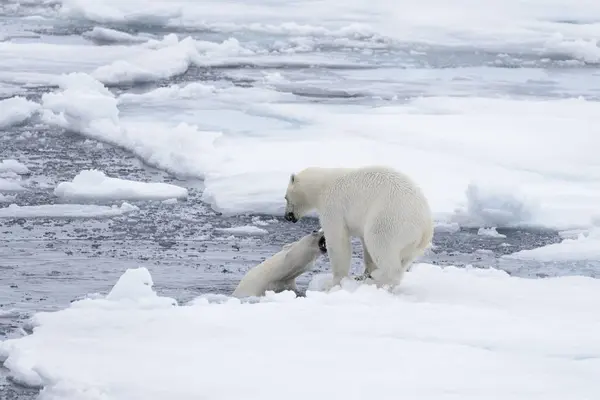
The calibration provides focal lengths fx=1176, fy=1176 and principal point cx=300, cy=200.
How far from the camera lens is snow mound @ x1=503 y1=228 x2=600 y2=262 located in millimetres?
7293

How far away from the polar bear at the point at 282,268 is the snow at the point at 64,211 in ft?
6.87

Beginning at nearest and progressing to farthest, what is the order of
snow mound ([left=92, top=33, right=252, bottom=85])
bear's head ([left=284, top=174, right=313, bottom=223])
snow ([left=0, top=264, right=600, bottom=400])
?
snow ([left=0, top=264, right=600, bottom=400])
bear's head ([left=284, top=174, right=313, bottom=223])
snow mound ([left=92, top=33, right=252, bottom=85])

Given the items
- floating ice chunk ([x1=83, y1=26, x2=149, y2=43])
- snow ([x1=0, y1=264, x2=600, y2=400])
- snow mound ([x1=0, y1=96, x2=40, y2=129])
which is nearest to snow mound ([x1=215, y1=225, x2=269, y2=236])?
snow ([x1=0, y1=264, x2=600, y2=400])

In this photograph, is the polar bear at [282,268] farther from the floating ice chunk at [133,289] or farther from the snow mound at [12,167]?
the snow mound at [12,167]

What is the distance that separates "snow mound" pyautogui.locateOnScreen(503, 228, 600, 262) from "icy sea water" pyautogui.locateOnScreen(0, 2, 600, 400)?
4.2 inches

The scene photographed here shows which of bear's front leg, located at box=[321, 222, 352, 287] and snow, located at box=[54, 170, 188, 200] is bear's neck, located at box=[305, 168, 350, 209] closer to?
bear's front leg, located at box=[321, 222, 352, 287]

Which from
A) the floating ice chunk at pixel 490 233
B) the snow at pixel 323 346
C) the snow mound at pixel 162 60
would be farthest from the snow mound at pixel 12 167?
the snow mound at pixel 162 60

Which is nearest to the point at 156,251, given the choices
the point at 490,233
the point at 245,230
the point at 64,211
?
the point at 245,230

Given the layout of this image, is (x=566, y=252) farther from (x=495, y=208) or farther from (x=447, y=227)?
(x=447, y=227)

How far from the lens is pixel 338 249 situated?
6105 millimetres

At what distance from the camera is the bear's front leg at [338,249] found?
20.0ft

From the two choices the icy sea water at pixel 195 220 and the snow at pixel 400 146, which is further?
the snow at pixel 400 146

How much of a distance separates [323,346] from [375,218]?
4.17 ft

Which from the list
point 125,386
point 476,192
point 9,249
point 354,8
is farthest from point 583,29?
point 125,386
